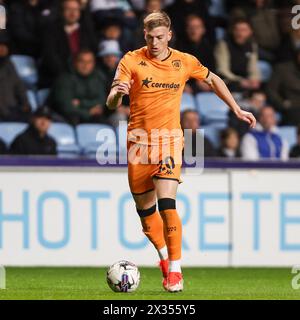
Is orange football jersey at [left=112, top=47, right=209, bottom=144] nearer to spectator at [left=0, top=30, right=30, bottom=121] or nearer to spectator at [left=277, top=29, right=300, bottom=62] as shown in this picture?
spectator at [left=0, top=30, right=30, bottom=121]

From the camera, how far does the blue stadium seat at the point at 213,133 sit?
14.1 meters

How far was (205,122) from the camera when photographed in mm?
14555

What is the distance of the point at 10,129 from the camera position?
13711 millimetres

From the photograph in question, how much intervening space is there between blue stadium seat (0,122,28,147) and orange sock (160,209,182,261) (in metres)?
4.90

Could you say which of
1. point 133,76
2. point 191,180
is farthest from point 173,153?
point 191,180

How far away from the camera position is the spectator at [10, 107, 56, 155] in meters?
13.2

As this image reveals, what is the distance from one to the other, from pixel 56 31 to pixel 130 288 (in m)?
6.61

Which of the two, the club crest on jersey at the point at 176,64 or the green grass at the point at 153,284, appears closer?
the green grass at the point at 153,284

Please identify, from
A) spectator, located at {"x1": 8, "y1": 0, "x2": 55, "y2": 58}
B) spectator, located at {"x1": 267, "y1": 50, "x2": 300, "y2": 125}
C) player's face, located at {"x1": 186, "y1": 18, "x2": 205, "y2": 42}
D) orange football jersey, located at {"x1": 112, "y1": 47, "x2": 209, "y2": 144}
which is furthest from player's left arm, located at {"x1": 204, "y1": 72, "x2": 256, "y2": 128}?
spectator, located at {"x1": 8, "y1": 0, "x2": 55, "y2": 58}

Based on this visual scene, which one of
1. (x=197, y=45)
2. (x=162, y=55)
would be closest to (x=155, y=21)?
(x=162, y=55)

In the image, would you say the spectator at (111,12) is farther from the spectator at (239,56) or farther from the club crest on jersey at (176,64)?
the club crest on jersey at (176,64)

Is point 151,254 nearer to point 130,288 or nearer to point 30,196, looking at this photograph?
point 30,196

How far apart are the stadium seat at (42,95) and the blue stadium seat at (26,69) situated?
190 millimetres

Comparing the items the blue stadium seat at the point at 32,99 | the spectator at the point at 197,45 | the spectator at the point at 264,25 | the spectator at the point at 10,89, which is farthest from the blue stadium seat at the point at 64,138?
the spectator at the point at 264,25
